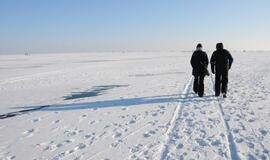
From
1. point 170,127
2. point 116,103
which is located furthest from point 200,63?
point 170,127

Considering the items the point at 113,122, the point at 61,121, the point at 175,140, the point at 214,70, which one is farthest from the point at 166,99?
the point at 175,140

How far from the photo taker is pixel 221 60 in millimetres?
10281

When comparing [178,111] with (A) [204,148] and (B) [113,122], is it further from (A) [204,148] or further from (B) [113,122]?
(A) [204,148]

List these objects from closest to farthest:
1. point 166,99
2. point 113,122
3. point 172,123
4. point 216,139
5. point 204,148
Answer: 1. point 204,148
2. point 216,139
3. point 172,123
4. point 113,122
5. point 166,99

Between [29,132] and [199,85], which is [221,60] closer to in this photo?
[199,85]

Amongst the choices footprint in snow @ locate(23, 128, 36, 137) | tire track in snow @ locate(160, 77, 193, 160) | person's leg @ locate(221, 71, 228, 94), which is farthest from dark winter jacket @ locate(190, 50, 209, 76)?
footprint in snow @ locate(23, 128, 36, 137)

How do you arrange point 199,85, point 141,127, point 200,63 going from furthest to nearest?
point 200,63 → point 199,85 → point 141,127

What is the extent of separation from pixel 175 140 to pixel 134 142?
801 mm

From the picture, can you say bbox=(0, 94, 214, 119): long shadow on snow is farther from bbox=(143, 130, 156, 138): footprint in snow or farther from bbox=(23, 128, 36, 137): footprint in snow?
bbox=(143, 130, 156, 138): footprint in snow

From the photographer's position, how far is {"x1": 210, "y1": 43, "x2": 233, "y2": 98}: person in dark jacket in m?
10.3

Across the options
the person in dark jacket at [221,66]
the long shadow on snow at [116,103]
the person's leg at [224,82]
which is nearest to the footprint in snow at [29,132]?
the long shadow on snow at [116,103]

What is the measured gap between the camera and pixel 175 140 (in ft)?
19.0

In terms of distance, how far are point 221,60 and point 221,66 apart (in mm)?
207

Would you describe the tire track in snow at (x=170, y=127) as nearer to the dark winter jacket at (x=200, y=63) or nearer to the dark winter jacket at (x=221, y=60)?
the dark winter jacket at (x=200, y=63)
